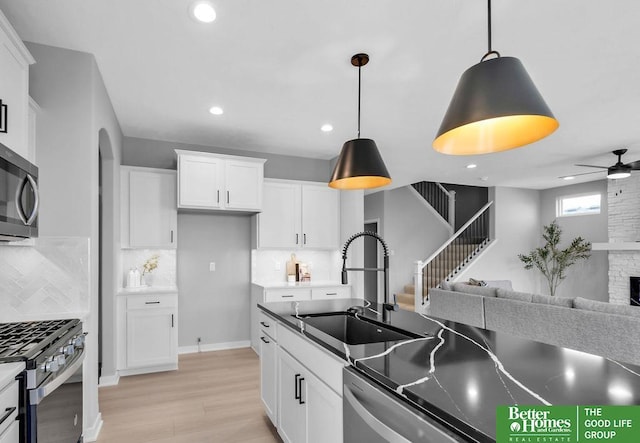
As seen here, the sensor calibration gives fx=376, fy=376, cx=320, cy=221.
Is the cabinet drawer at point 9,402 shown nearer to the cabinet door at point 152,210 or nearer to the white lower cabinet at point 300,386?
the white lower cabinet at point 300,386

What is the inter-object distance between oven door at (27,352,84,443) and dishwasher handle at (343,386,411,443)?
4.57ft

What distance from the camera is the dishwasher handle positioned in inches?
46.4

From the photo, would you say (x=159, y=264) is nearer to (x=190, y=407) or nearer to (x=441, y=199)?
(x=190, y=407)

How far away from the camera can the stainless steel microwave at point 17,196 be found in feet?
5.94

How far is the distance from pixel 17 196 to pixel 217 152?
322 centimetres

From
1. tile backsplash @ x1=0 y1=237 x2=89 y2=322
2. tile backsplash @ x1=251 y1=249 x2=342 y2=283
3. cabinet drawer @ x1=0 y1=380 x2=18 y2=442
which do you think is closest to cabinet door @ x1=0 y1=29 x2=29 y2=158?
tile backsplash @ x1=0 y1=237 x2=89 y2=322

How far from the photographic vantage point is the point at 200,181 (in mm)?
4449

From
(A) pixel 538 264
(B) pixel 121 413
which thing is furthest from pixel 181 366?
(A) pixel 538 264

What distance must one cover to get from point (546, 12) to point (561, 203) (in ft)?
23.7

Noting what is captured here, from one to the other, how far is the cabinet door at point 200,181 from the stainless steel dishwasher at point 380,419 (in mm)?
3378

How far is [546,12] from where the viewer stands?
2213mm

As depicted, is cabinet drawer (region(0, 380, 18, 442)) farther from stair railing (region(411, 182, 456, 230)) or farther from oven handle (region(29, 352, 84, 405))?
stair railing (region(411, 182, 456, 230))

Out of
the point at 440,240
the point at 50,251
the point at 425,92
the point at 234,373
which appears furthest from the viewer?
the point at 440,240

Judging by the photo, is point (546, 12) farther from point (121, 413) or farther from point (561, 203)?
point (561, 203)
